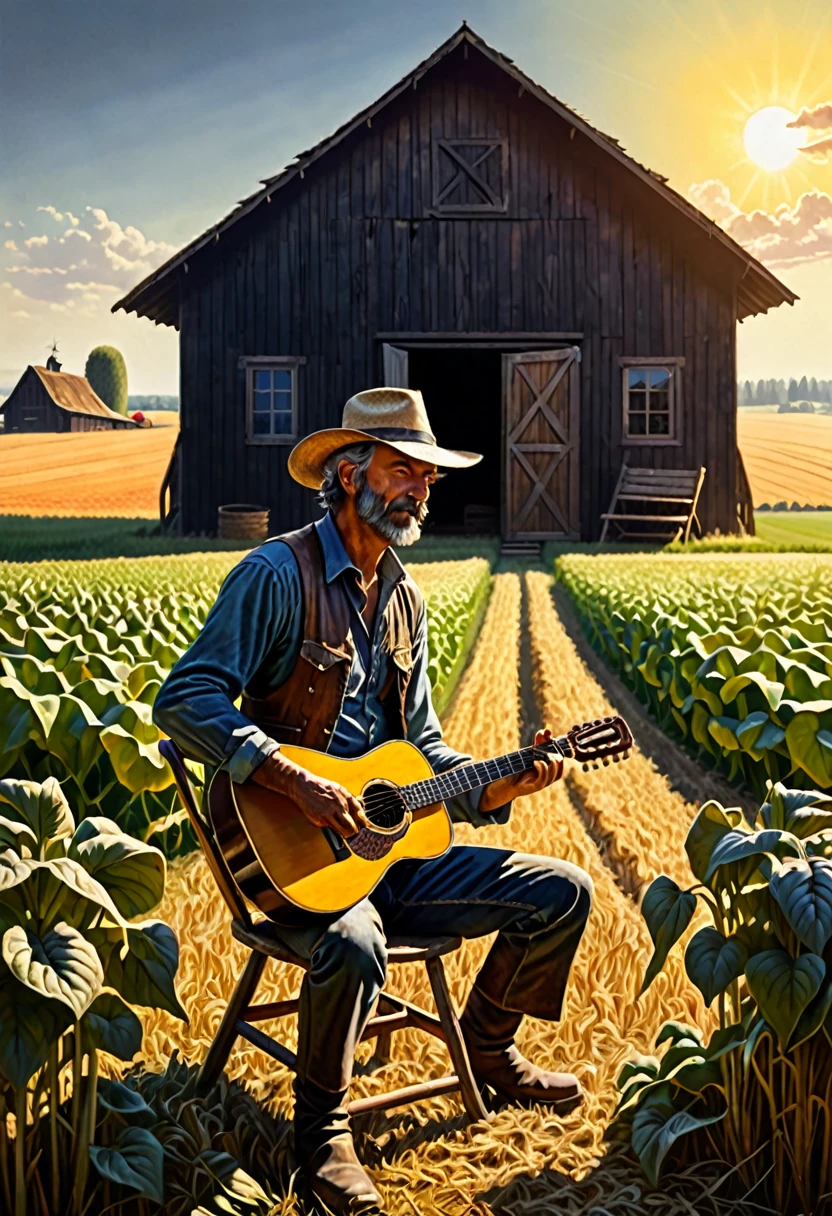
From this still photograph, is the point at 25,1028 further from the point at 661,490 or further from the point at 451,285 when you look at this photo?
the point at 451,285

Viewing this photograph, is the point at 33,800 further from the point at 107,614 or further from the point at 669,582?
the point at 669,582

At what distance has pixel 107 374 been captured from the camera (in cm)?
8150

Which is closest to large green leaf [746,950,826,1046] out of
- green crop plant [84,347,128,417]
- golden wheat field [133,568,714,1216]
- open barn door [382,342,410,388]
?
golden wheat field [133,568,714,1216]

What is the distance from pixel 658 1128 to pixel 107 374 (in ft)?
271

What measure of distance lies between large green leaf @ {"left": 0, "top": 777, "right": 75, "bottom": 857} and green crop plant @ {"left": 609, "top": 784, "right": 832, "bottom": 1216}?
128 centimetres

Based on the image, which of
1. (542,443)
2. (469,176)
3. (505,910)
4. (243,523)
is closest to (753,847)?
(505,910)

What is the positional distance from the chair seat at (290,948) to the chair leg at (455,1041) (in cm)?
5

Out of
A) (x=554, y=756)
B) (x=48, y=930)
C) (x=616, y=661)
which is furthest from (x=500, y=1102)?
(x=616, y=661)

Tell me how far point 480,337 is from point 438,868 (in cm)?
1727

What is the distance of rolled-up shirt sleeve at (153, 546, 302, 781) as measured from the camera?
9.59ft

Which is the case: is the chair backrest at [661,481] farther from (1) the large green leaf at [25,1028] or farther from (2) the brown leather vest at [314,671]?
(1) the large green leaf at [25,1028]

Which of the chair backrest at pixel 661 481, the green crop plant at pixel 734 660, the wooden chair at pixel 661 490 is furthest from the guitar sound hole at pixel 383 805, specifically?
the chair backrest at pixel 661 481

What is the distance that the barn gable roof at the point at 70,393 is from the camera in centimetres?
6931

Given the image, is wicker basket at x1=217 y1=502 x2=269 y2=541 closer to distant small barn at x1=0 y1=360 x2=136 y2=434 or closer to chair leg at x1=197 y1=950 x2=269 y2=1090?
chair leg at x1=197 y1=950 x2=269 y2=1090
